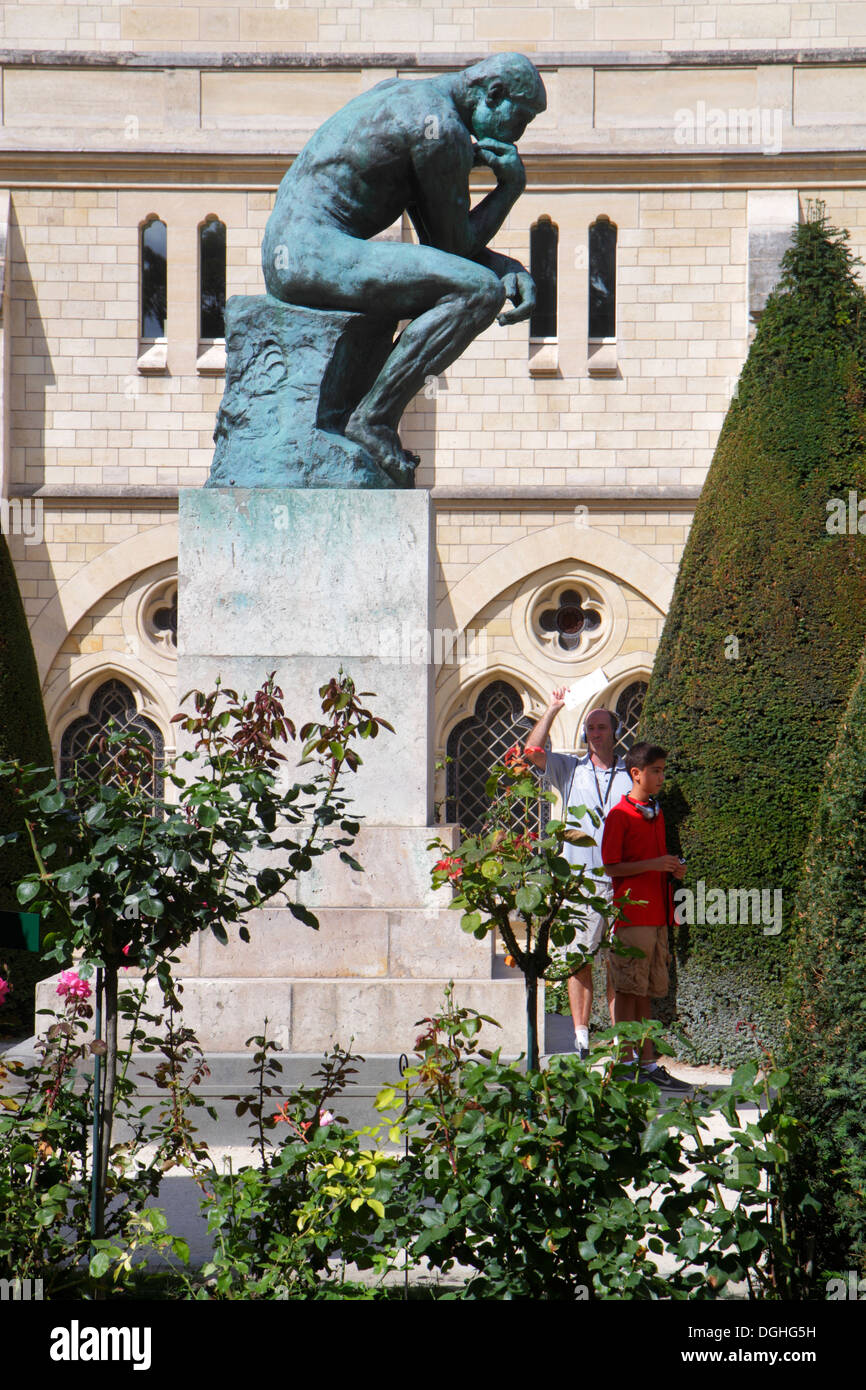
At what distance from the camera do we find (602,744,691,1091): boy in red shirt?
5.60 metres

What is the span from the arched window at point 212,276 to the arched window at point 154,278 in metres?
0.40

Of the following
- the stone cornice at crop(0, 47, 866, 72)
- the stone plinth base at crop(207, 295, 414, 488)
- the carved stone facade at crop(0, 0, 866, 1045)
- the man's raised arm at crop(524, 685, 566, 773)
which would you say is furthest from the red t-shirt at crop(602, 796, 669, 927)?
the stone cornice at crop(0, 47, 866, 72)

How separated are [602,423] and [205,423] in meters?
4.03

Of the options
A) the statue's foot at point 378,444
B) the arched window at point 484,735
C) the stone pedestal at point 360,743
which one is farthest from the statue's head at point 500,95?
the arched window at point 484,735

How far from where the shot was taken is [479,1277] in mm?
2717

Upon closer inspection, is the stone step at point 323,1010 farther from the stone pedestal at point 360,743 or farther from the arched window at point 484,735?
the arched window at point 484,735

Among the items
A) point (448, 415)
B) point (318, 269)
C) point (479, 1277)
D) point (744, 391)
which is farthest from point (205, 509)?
point (448, 415)

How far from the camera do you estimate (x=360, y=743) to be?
507 centimetres

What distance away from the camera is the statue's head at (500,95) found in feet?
17.2

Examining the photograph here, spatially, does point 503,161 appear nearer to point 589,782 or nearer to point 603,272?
point 589,782

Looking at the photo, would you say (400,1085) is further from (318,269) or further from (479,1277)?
(318,269)

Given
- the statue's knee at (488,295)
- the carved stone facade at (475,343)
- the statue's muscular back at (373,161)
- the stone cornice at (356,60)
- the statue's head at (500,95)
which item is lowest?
the statue's knee at (488,295)

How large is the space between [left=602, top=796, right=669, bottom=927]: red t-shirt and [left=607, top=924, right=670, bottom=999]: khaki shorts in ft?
0.16

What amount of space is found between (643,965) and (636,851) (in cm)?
45
